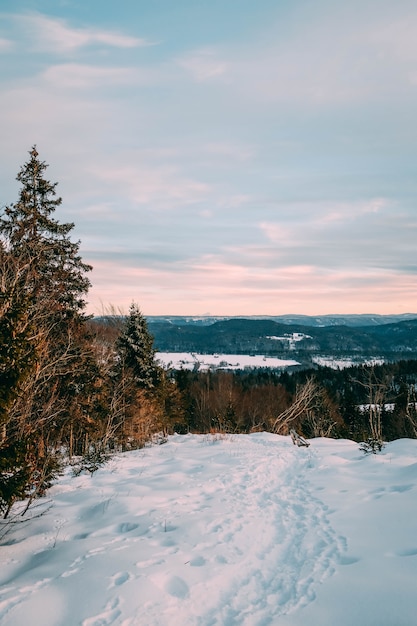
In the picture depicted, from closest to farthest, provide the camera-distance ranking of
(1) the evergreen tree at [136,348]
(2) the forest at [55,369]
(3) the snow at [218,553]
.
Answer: (3) the snow at [218,553] < (2) the forest at [55,369] < (1) the evergreen tree at [136,348]

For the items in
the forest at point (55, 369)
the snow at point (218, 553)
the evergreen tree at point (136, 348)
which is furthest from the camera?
the evergreen tree at point (136, 348)

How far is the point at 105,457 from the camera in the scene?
41.2ft

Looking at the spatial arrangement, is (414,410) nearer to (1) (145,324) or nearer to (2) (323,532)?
(1) (145,324)

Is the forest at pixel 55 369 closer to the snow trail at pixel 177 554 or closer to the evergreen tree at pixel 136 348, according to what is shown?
the evergreen tree at pixel 136 348

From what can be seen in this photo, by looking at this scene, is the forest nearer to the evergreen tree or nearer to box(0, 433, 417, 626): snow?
the evergreen tree

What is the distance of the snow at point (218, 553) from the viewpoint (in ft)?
13.0

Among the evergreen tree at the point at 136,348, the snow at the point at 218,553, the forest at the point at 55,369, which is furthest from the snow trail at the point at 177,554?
the evergreen tree at the point at 136,348

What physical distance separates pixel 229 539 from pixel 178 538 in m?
0.78

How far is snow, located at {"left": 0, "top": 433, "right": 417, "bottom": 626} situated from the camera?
3.97m

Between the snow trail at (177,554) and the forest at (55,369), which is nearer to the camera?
the snow trail at (177,554)

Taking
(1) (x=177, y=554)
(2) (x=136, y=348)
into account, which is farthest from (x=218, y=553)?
(2) (x=136, y=348)

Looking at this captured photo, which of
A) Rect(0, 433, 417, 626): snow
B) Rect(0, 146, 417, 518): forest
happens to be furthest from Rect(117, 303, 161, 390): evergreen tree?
Rect(0, 433, 417, 626): snow

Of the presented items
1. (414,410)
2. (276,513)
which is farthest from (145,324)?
(414,410)

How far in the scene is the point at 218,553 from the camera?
537 cm
